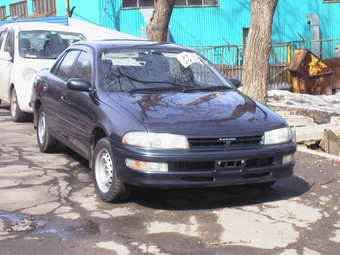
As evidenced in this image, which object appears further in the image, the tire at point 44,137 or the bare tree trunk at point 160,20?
the bare tree trunk at point 160,20

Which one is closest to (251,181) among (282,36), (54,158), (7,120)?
(54,158)

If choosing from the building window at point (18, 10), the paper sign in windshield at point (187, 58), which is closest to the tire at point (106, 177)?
the paper sign in windshield at point (187, 58)

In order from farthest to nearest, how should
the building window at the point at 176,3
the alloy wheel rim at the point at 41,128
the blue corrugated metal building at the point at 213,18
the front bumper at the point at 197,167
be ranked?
the building window at the point at 176,3
the blue corrugated metal building at the point at 213,18
the alloy wheel rim at the point at 41,128
the front bumper at the point at 197,167

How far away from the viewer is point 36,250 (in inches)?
180

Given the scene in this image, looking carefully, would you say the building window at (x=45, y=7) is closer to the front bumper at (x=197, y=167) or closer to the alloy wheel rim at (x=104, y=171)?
the alloy wheel rim at (x=104, y=171)

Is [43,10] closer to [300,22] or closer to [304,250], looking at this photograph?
[300,22]

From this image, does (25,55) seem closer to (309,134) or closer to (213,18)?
(309,134)

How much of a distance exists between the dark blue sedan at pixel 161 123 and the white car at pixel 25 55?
3365 mm

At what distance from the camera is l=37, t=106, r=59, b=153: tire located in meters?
7.86

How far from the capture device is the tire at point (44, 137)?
309 inches

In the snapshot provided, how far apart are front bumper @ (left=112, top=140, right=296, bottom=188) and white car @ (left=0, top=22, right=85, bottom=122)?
17.9 feet

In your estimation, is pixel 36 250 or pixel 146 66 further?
pixel 146 66

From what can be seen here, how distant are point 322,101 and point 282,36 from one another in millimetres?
9700

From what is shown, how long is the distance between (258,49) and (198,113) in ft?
14.9
